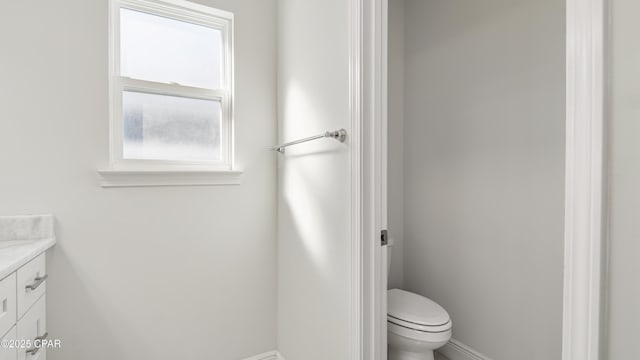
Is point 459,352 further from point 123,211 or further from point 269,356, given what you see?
point 123,211

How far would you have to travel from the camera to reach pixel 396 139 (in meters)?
2.48

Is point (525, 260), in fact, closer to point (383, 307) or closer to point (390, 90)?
point (383, 307)

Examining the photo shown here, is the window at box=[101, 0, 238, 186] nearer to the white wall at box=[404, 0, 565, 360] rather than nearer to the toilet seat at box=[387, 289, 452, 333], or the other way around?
the toilet seat at box=[387, 289, 452, 333]

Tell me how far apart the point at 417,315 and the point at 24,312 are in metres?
1.66

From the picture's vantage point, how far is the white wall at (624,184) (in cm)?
57

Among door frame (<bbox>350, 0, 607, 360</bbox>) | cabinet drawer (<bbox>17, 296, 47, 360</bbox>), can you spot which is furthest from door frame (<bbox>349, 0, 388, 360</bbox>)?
cabinet drawer (<bbox>17, 296, 47, 360</bbox>)

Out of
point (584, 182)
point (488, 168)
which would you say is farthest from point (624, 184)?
point (488, 168)

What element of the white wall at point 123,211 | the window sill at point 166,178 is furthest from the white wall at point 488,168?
the window sill at point 166,178

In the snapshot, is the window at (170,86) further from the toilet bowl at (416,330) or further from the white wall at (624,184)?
the white wall at (624,184)

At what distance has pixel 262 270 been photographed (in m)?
1.97

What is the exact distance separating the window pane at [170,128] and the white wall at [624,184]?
69.0 inches

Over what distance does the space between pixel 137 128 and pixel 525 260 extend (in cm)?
222

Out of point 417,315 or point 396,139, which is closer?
point 417,315

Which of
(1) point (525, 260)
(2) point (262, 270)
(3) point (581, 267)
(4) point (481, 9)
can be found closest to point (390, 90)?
(4) point (481, 9)
